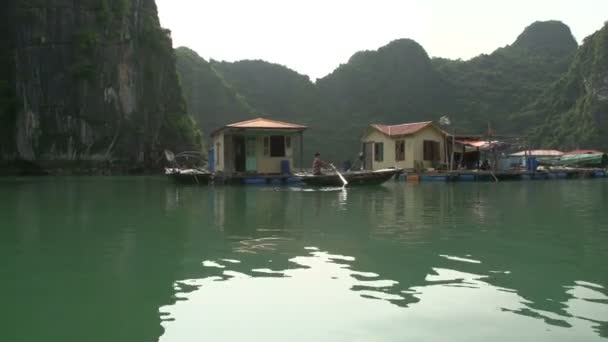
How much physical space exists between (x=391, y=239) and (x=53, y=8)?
47246mm

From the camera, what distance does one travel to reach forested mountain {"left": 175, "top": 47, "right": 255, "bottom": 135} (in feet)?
300

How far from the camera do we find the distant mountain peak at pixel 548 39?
367ft

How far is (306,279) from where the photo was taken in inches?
229

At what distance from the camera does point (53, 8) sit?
4597cm

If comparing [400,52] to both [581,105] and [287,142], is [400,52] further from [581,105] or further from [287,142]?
[287,142]

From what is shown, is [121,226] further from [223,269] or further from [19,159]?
[19,159]

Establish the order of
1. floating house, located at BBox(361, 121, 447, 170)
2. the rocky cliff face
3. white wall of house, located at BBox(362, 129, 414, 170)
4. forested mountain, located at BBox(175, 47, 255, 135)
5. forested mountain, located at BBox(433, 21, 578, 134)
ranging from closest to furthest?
floating house, located at BBox(361, 121, 447, 170) → white wall of house, located at BBox(362, 129, 414, 170) → the rocky cliff face → forested mountain, located at BBox(433, 21, 578, 134) → forested mountain, located at BBox(175, 47, 255, 135)

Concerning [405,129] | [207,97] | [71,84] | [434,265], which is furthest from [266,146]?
[207,97]

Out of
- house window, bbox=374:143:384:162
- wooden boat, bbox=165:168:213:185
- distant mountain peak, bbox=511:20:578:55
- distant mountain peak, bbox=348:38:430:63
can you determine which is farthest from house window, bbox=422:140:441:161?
distant mountain peak, bbox=511:20:578:55

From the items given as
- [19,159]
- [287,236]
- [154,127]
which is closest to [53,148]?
[19,159]

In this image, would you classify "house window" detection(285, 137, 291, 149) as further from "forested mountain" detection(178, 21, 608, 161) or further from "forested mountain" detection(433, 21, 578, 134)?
"forested mountain" detection(433, 21, 578, 134)

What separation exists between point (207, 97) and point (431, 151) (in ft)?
223

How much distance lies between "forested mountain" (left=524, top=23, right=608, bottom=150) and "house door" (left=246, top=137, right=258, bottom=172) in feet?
164

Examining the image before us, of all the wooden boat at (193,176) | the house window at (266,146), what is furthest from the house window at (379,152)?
the wooden boat at (193,176)
